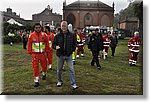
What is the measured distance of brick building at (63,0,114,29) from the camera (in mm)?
5617

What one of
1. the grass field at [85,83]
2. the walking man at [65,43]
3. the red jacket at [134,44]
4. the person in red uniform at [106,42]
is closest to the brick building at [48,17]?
the walking man at [65,43]

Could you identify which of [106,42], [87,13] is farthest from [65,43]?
[106,42]

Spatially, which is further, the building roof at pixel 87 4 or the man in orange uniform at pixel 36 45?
the building roof at pixel 87 4

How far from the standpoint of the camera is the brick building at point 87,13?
221 inches

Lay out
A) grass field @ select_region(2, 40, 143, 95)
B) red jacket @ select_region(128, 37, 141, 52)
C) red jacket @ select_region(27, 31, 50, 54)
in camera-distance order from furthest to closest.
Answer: red jacket @ select_region(128, 37, 141, 52) → red jacket @ select_region(27, 31, 50, 54) → grass field @ select_region(2, 40, 143, 95)

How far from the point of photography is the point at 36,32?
17.4 ft

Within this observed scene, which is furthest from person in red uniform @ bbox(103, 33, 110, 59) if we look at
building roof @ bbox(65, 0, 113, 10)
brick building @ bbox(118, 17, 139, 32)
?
building roof @ bbox(65, 0, 113, 10)

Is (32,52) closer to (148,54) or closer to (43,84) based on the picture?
(43,84)

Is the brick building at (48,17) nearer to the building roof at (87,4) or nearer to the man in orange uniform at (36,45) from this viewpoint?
the man in orange uniform at (36,45)

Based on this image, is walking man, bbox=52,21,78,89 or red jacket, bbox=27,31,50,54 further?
red jacket, bbox=27,31,50,54

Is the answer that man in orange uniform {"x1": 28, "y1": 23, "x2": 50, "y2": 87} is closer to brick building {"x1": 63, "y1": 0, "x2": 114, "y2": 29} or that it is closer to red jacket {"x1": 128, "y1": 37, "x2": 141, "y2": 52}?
brick building {"x1": 63, "y1": 0, "x2": 114, "y2": 29}

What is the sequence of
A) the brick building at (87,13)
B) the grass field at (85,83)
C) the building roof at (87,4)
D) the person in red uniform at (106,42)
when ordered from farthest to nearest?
the person in red uniform at (106,42) < the brick building at (87,13) < the building roof at (87,4) < the grass field at (85,83)

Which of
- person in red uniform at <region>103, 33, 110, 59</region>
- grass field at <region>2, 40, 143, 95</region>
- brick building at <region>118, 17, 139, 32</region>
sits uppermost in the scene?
brick building at <region>118, 17, 139, 32</region>

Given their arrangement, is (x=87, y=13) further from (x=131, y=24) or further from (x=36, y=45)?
(x=36, y=45)
